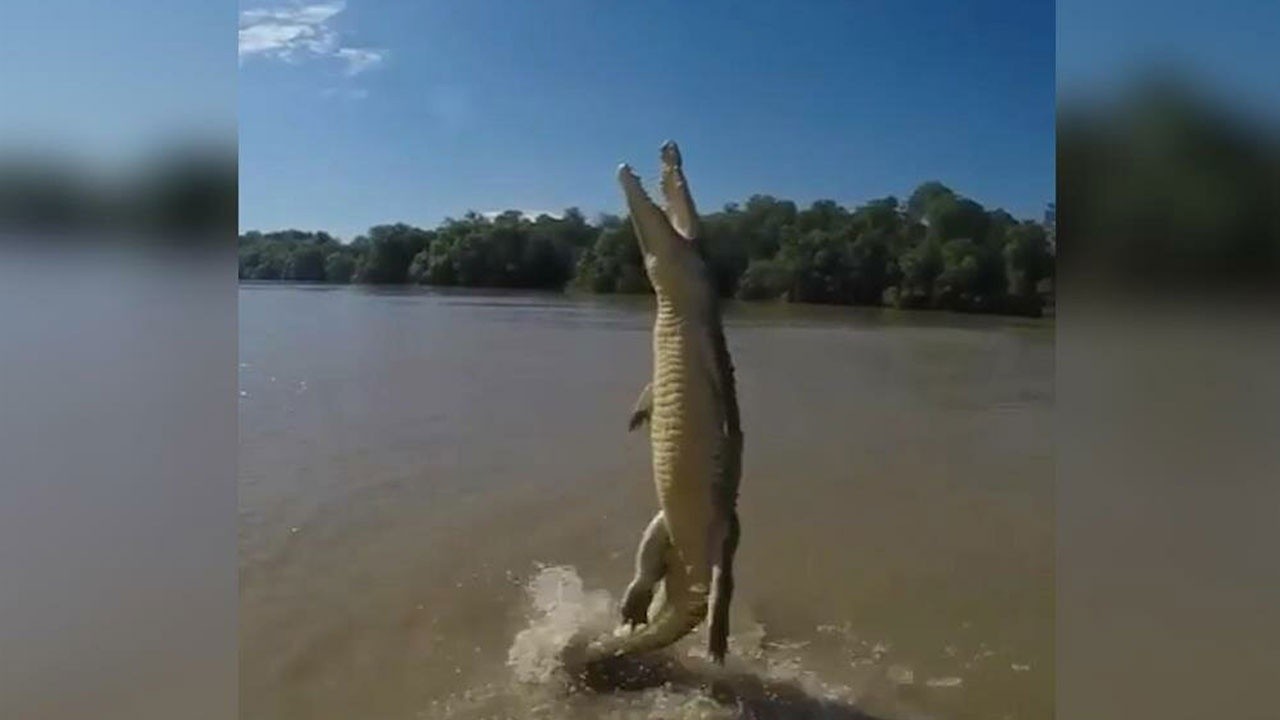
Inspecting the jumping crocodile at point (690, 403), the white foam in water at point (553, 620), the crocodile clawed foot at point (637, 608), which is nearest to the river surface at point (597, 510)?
the white foam in water at point (553, 620)

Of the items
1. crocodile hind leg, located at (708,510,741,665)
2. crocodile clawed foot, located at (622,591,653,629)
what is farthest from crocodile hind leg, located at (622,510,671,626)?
crocodile hind leg, located at (708,510,741,665)

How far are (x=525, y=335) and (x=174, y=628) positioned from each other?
114 cm

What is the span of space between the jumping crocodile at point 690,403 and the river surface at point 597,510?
245mm

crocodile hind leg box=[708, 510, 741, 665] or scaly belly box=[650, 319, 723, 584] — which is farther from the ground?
Result: scaly belly box=[650, 319, 723, 584]

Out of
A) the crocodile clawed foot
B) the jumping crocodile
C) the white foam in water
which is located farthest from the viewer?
the white foam in water

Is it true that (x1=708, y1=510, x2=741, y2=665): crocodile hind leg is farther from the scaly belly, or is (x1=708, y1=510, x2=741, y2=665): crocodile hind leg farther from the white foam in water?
the white foam in water

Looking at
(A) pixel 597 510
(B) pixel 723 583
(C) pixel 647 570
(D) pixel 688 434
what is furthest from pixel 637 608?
(A) pixel 597 510

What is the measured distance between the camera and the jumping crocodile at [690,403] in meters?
1.65

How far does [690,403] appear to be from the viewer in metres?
1.65

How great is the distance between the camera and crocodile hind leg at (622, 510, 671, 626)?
5.68ft

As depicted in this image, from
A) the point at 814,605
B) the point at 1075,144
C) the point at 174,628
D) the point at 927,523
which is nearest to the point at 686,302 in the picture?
the point at 1075,144

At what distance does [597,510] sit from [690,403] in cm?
85

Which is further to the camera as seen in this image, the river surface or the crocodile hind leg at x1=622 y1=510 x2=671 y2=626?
the river surface

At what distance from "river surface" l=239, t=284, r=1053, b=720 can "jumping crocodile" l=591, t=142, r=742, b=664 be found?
245mm
